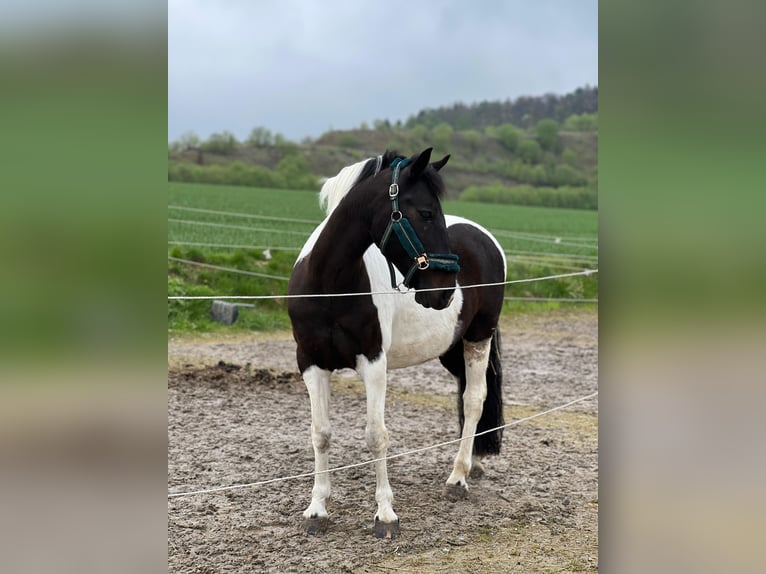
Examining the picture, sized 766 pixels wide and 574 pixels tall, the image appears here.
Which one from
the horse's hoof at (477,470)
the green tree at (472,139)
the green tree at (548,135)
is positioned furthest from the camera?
the green tree at (548,135)

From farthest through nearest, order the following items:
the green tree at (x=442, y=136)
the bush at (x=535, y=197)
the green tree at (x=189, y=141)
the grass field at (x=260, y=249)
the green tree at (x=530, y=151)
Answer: the green tree at (x=530, y=151) < the green tree at (x=442, y=136) < the green tree at (x=189, y=141) < the bush at (x=535, y=197) < the grass field at (x=260, y=249)

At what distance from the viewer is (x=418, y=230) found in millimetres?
3451

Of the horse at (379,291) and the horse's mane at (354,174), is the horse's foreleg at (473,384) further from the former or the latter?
the horse's mane at (354,174)

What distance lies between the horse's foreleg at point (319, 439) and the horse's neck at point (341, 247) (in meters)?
0.52

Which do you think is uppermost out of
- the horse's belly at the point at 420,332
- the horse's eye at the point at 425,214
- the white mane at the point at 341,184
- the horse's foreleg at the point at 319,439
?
the white mane at the point at 341,184

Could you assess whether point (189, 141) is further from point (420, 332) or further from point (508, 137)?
point (420, 332)

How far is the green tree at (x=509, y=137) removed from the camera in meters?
48.7

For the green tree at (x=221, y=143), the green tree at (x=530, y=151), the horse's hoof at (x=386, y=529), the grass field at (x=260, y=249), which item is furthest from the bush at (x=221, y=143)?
the horse's hoof at (x=386, y=529)

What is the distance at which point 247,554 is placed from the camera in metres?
3.65

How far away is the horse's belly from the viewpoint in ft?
13.6

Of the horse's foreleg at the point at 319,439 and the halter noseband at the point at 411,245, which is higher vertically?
the halter noseband at the point at 411,245

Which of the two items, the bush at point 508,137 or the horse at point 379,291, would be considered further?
the bush at point 508,137

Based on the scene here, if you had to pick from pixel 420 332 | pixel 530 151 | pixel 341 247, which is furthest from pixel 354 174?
pixel 530 151
